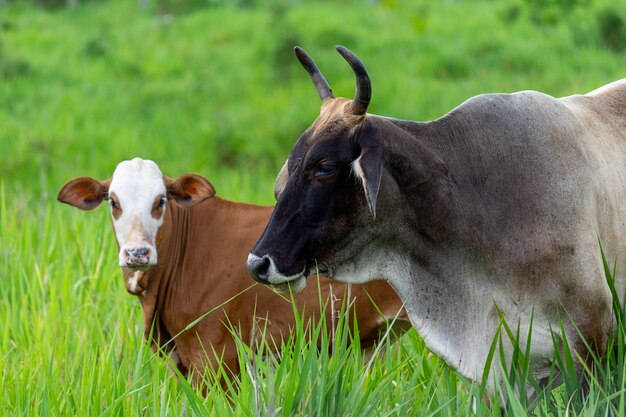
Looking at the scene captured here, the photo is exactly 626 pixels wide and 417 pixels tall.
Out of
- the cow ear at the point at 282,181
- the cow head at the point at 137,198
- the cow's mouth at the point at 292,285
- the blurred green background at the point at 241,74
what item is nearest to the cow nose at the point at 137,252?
the cow head at the point at 137,198

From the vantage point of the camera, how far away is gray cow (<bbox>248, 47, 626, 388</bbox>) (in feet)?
10.6

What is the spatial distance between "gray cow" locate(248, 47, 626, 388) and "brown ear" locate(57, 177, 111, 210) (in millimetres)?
1077

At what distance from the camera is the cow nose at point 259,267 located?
3.18 metres

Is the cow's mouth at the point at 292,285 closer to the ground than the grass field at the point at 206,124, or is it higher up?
higher up

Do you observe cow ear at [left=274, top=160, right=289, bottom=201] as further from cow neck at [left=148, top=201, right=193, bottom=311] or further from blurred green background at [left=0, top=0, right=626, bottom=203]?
blurred green background at [left=0, top=0, right=626, bottom=203]

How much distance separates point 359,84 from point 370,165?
9.4 inches

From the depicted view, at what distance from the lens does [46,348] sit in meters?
3.94

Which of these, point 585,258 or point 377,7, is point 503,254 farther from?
point 377,7

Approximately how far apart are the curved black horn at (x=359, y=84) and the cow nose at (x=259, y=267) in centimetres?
52

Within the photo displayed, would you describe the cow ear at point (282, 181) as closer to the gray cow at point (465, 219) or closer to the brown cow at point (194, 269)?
the gray cow at point (465, 219)

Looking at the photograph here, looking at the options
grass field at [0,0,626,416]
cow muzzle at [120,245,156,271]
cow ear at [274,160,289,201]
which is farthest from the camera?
cow muzzle at [120,245,156,271]

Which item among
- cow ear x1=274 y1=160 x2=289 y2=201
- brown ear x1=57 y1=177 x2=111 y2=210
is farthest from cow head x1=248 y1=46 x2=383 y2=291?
brown ear x1=57 y1=177 x2=111 y2=210

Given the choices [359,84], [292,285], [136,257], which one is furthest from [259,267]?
[136,257]

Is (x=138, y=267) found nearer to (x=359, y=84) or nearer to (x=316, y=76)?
(x=316, y=76)
